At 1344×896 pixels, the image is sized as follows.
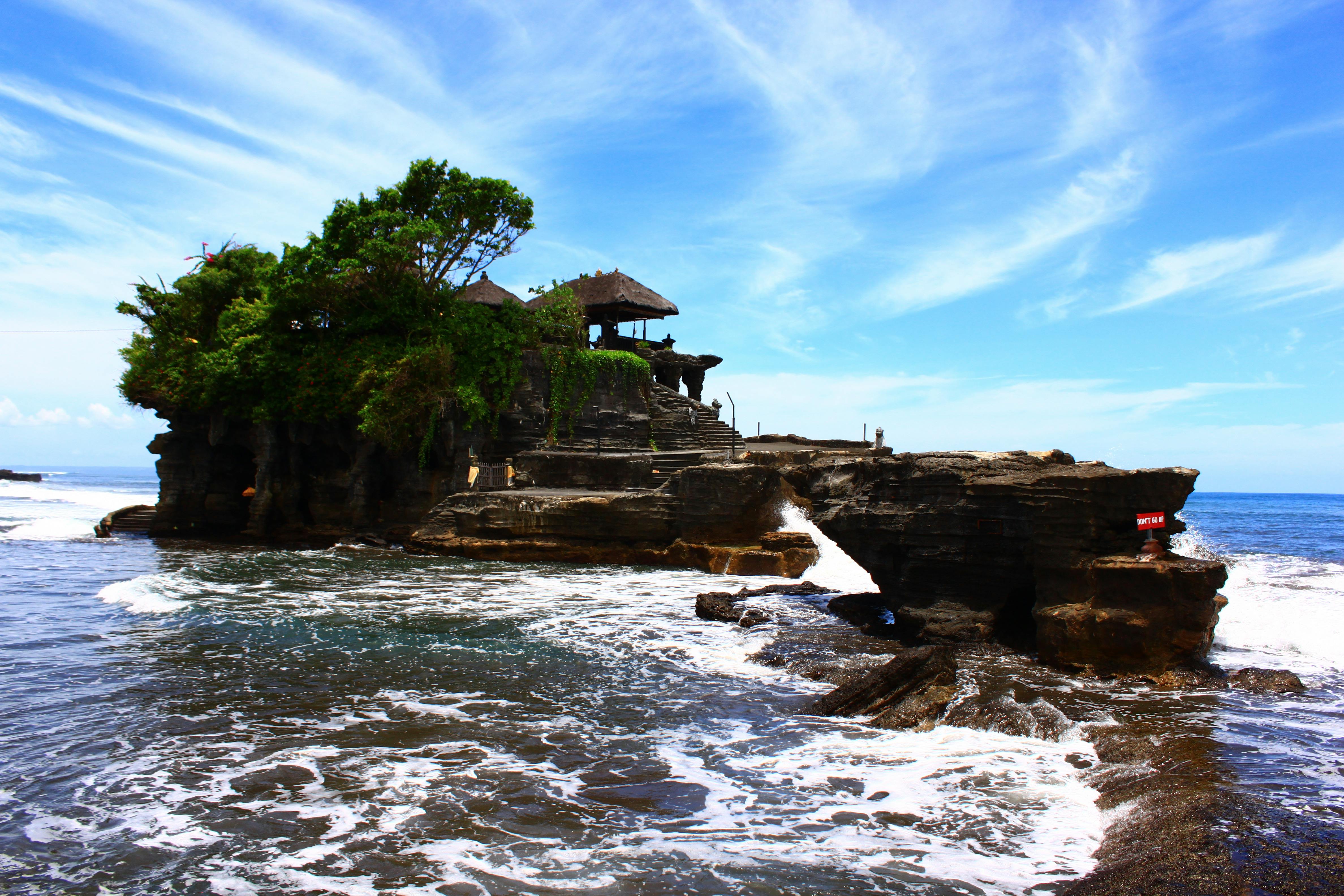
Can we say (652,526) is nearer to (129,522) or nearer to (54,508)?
(129,522)

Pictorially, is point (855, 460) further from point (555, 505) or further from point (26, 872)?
point (26, 872)

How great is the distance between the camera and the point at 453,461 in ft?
76.8

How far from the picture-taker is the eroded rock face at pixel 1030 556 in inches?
313

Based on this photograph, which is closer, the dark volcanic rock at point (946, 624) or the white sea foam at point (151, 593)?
the dark volcanic rock at point (946, 624)

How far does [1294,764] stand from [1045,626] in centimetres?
287

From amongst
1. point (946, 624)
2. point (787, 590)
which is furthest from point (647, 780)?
point (787, 590)

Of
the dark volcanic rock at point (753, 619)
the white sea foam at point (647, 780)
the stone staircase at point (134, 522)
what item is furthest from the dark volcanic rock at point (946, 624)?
the stone staircase at point (134, 522)

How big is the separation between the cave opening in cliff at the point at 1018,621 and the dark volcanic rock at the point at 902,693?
7.64ft

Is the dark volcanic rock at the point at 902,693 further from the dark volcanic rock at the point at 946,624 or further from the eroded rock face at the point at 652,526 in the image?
the eroded rock face at the point at 652,526

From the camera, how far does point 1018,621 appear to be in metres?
10.1

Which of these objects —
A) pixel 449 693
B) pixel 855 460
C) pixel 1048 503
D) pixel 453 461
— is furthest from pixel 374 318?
pixel 1048 503

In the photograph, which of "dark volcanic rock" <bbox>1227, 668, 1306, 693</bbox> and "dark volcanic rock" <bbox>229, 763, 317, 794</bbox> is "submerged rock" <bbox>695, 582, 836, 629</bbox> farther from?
"dark volcanic rock" <bbox>229, 763, 317, 794</bbox>

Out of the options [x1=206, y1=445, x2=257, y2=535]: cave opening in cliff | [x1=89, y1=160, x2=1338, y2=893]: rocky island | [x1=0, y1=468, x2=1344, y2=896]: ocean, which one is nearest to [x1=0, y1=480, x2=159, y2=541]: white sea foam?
[x1=89, y1=160, x2=1338, y2=893]: rocky island

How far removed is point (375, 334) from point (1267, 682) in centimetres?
2336
